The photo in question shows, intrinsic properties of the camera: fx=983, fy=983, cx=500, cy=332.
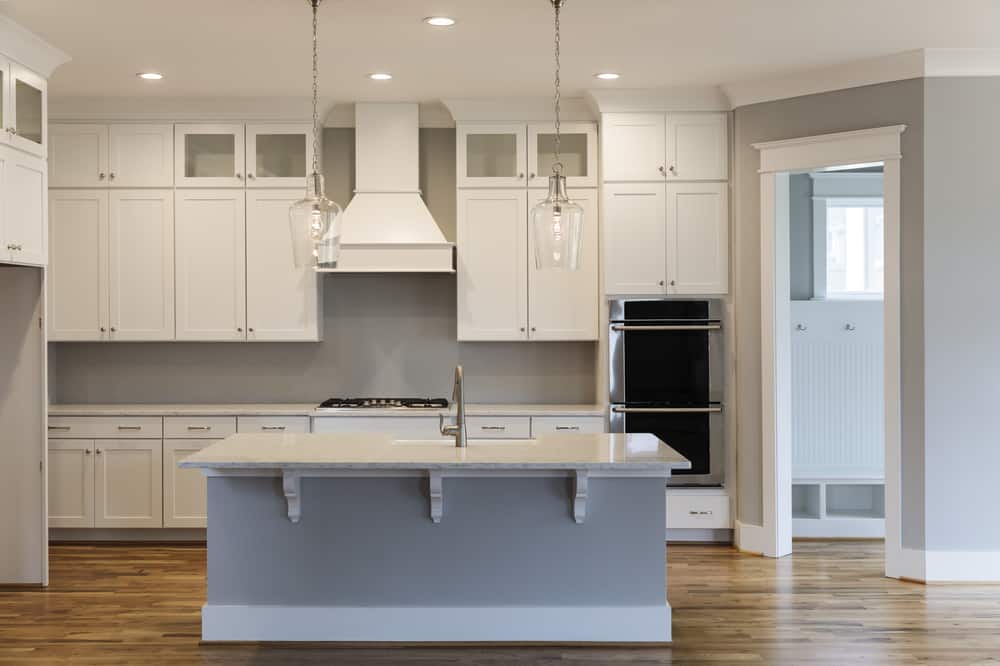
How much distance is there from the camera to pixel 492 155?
19.0 ft

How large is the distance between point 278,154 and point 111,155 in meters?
0.97

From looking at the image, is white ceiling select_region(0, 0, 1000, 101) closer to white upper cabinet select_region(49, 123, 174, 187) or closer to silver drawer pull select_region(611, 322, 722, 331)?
white upper cabinet select_region(49, 123, 174, 187)

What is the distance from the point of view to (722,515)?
220 inches

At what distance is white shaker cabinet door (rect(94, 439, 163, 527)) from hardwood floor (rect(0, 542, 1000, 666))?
11.2 inches

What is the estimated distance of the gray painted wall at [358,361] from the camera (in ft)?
20.0

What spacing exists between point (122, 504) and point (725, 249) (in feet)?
12.2

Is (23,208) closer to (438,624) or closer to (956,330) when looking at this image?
(438,624)

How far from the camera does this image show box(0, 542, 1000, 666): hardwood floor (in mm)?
3756

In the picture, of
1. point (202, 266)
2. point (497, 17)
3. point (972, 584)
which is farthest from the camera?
point (202, 266)

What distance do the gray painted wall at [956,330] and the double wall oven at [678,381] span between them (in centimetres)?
117

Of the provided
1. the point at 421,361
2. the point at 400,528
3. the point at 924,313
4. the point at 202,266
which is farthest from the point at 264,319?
the point at 924,313

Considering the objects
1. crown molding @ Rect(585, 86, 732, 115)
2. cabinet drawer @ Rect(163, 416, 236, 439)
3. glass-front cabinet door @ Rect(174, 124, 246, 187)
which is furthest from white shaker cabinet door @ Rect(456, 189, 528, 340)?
cabinet drawer @ Rect(163, 416, 236, 439)

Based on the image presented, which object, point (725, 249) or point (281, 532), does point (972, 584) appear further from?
point (281, 532)

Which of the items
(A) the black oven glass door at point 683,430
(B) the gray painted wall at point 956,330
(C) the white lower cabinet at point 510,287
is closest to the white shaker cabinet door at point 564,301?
(C) the white lower cabinet at point 510,287
